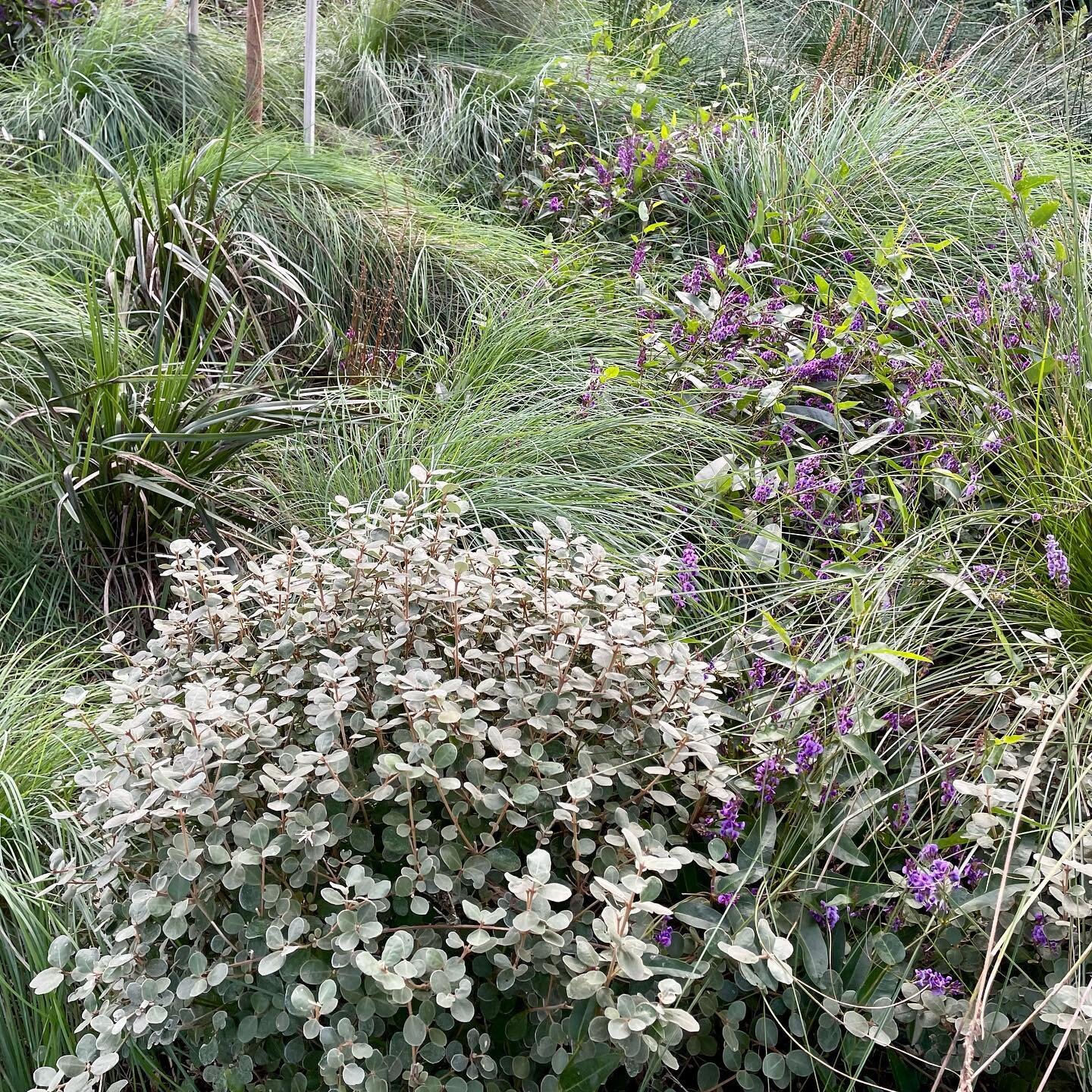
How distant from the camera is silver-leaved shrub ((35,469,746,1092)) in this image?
1.41 meters

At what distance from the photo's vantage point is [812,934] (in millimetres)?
1584

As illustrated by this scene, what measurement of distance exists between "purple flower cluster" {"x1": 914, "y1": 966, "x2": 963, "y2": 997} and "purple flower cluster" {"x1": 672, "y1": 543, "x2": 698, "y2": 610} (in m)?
0.74

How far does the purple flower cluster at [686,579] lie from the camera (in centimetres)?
204

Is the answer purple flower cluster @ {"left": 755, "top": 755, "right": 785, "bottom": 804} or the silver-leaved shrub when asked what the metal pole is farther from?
purple flower cluster @ {"left": 755, "top": 755, "right": 785, "bottom": 804}

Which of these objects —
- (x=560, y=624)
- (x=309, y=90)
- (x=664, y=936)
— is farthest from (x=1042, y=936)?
(x=309, y=90)

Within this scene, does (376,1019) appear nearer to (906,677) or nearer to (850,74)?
(906,677)

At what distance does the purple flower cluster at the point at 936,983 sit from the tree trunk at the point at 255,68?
405 centimetres

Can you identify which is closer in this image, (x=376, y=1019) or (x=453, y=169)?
(x=376, y=1019)

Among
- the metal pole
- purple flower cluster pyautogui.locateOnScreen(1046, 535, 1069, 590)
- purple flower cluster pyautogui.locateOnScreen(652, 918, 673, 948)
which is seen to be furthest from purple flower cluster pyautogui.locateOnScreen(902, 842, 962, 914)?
the metal pole

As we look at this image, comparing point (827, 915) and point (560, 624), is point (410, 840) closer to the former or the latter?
point (560, 624)

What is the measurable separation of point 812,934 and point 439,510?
2.93 feet

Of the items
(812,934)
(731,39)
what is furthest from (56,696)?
(731,39)

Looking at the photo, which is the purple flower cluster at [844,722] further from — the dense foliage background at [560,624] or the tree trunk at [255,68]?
the tree trunk at [255,68]

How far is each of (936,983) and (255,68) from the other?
13.9 ft
